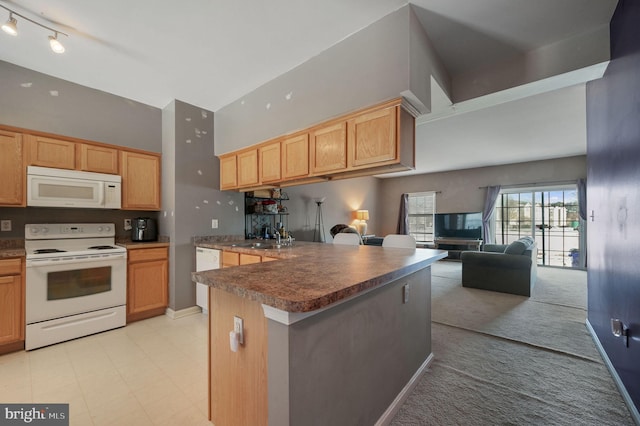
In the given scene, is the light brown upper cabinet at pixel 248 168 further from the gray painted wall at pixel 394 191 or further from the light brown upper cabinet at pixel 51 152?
the gray painted wall at pixel 394 191

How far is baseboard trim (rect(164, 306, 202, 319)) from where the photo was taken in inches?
127

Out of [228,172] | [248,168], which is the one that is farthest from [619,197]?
[228,172]

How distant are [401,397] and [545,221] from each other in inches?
290

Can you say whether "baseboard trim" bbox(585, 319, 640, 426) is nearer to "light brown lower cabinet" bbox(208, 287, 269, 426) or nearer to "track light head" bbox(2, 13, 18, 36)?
"light brown lower cabinet" bbox(208, 287, 269, 426)

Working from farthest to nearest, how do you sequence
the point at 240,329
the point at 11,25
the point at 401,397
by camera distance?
the point at 11,25
the point at 401,397
the point at 240,329

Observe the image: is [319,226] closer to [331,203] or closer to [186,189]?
[331,203]

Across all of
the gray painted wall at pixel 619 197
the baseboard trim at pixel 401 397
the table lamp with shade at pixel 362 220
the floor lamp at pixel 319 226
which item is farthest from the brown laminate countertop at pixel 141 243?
the table lamp with shade at pixel 362 220

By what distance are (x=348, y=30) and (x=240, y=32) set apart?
892mm

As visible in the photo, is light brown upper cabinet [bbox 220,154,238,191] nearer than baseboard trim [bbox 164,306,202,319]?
No

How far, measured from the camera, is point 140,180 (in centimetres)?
338

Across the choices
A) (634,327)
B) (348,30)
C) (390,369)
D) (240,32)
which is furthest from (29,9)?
(634,327)

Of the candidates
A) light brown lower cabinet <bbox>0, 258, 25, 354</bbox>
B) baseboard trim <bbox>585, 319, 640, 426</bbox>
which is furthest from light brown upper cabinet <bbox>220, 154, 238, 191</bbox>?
baseboard trim <bbox>585, 319, 640, 426</bbox>

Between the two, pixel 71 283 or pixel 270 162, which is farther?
pixel 270 162

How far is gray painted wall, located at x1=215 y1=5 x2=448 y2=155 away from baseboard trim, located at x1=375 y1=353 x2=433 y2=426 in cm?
206
